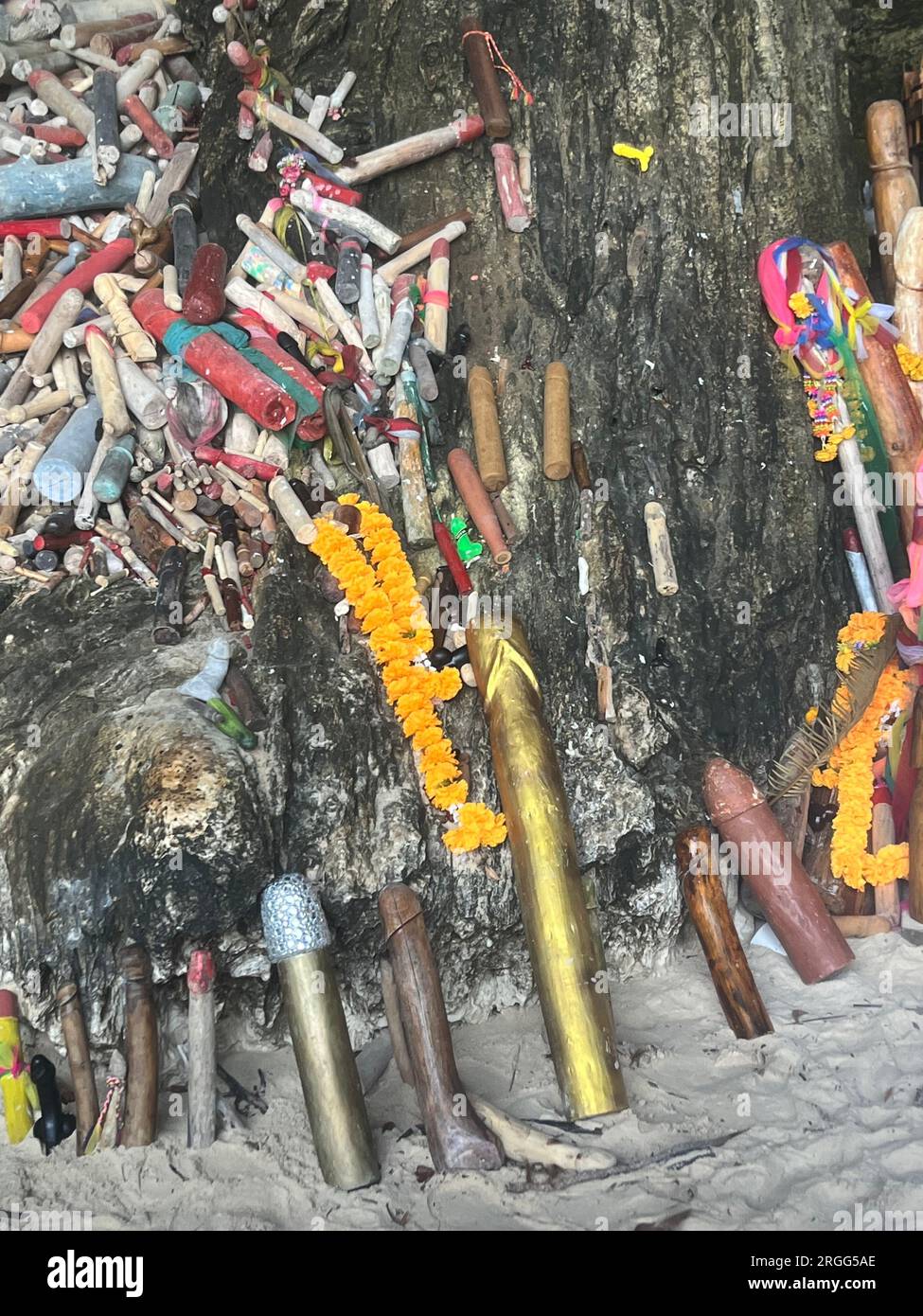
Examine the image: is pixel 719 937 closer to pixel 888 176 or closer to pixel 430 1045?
pixel 430 1045

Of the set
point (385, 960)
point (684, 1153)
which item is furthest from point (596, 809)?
point (684, 1153)

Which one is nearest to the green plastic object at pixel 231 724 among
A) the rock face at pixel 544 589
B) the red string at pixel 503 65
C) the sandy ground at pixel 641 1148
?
the rock face at pixel 544 589

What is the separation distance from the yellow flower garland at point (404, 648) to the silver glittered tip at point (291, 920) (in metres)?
0.92

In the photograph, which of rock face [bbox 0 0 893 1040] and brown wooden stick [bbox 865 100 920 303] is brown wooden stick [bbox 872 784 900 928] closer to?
rock face [bbox 0 0 893 1040]

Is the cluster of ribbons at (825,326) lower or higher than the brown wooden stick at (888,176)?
lower

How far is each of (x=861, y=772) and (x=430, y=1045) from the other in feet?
9.79

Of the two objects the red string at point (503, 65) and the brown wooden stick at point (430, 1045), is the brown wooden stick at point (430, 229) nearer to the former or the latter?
the red string at point (503, 65)

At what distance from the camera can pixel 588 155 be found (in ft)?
24.7

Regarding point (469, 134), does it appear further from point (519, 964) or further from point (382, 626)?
point (519, 964)

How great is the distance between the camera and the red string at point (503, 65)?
7.61m

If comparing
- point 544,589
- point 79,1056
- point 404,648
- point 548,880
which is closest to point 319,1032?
point 79,1056

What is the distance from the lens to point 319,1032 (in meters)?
5.59

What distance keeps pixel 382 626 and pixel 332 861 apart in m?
1.28
